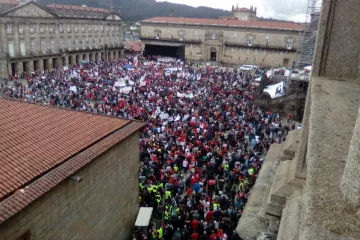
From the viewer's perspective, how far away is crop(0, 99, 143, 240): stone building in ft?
22.8

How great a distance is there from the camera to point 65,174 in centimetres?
766

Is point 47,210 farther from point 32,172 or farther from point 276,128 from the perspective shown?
Answer: point 276,128

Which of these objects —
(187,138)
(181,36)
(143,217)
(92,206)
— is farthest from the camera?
(181,36)

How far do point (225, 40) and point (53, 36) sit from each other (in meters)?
27.0

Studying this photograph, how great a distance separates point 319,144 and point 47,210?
5.98 meters

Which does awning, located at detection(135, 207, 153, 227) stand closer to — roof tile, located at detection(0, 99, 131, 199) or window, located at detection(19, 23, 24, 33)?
roof tile, located at detection(0, 99, 131, 199)

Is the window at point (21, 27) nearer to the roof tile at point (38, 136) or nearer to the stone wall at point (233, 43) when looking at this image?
the stone wall at point (233, 43)

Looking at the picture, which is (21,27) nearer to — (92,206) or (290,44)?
(92,206)

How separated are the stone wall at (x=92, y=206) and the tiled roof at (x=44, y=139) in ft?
1.35

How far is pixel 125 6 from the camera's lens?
153 meters

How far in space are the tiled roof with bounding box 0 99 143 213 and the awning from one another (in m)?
2.90

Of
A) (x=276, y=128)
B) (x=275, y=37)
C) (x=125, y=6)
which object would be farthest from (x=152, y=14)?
(x=276, y=128)

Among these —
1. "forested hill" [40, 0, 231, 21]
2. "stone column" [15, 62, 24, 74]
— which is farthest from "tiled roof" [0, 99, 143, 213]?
"forested hill" [40, 0, 231, 21]

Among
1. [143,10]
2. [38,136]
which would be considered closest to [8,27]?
[38,136]
